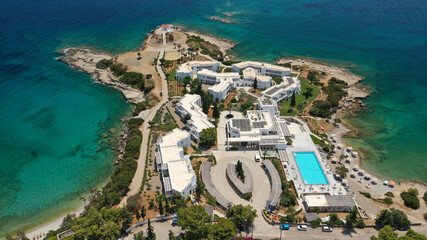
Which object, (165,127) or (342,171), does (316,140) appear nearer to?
(342,171)

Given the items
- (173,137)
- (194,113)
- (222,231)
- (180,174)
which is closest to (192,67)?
(194,113)

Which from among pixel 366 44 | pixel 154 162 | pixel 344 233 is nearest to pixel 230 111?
pixel 154 162

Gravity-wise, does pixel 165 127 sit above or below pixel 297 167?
above

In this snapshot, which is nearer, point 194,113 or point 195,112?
point 194,113

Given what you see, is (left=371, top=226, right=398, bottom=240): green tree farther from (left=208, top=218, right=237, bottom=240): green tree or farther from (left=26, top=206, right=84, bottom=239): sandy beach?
(left=26, top=206, right=84, bottom=239): sandy beach

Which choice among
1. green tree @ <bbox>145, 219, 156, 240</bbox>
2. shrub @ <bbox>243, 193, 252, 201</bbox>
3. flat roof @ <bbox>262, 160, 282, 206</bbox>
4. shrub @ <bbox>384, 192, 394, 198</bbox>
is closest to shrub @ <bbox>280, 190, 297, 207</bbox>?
flat roof @ <bbox>262, 160, 282, 206</bbox>

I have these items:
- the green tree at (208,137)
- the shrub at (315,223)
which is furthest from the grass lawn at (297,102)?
the shrub at (315,223)
